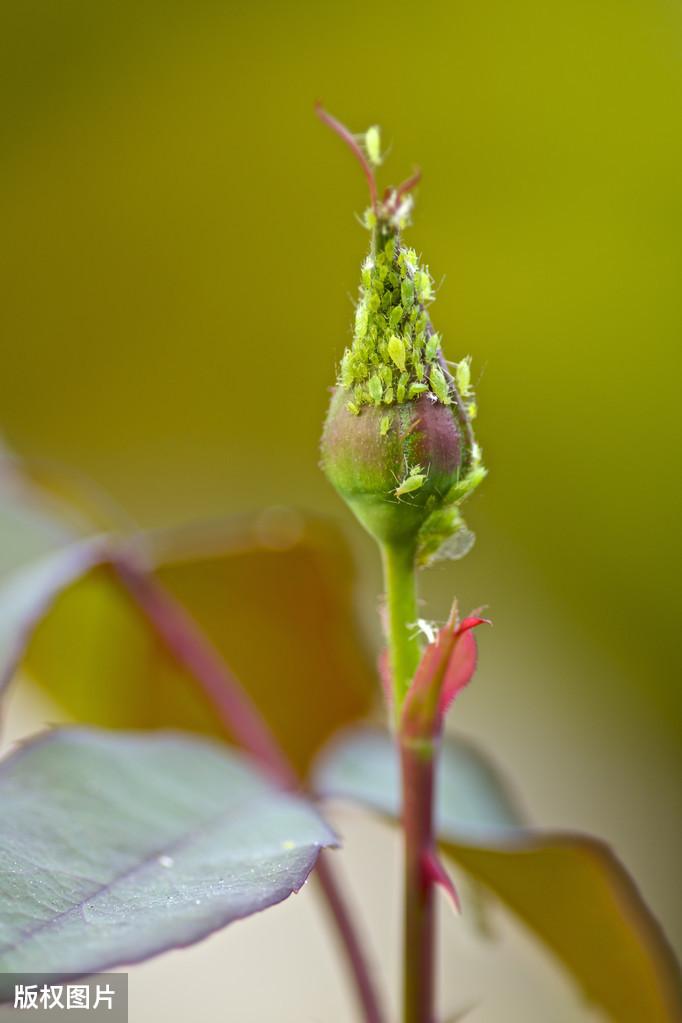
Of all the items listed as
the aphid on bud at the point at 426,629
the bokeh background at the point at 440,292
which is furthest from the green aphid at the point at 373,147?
the bokeh background at the point at 440,292

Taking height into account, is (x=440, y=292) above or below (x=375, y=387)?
above

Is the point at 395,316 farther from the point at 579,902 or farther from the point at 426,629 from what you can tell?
the point at 579,902

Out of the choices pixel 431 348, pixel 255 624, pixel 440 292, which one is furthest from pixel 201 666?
pixel 440 292

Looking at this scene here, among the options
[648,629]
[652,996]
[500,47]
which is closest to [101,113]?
[500,47]

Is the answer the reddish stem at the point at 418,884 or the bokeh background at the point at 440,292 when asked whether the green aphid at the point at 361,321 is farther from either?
the bokeh background at the point at 440,292

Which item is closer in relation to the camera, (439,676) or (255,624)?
(439,676)

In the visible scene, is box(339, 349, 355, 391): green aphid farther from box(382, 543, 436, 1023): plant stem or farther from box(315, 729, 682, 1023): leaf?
box(315, 729, 682, 1023): leaf
